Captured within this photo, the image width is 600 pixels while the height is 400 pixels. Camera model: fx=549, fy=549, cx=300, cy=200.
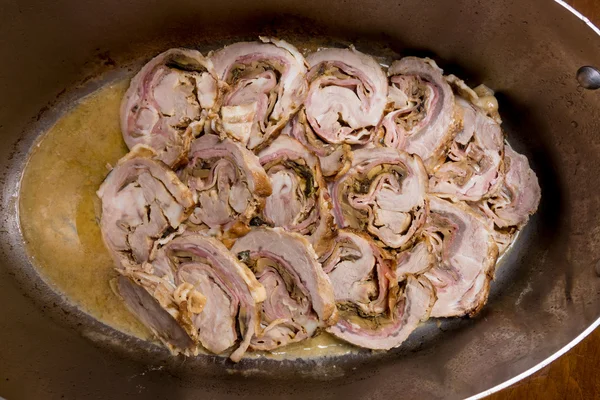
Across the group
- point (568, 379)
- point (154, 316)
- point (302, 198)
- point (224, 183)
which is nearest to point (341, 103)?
point (302, 198)

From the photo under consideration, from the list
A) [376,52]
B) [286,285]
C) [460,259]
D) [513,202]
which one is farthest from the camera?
[376,52]

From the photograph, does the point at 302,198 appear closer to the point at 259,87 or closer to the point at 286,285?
the point at 286,285

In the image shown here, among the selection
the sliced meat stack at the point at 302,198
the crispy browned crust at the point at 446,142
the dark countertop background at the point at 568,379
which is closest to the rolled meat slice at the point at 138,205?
the sliced meat stack at the point at 302,198

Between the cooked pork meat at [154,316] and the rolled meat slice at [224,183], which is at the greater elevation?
the rolled meat slice at [224,183]

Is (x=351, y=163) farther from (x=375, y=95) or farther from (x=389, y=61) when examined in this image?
(x=389, y=61)

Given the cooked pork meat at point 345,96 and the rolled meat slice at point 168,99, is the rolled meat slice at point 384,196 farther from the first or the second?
the rolled meat slice at point 168,99

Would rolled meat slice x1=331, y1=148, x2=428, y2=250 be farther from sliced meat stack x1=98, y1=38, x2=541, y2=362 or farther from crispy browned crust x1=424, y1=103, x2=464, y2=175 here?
crispy browned crust x1=424, y1=103, x2=464, y2=175
